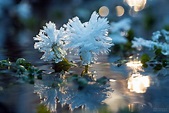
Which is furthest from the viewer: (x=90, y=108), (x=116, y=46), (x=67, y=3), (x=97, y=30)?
(x=67, y=3)

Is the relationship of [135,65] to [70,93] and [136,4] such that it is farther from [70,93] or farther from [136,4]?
[136,4]

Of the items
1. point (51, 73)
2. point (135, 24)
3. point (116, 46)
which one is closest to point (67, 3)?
point (135, 24)

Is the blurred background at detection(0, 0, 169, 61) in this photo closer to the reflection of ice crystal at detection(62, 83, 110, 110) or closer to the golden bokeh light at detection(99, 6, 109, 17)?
the golden bokeh light at detection(99, 6, 109, 17)

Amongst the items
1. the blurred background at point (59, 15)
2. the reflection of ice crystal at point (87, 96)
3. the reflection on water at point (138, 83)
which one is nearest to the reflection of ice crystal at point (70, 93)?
the reflection of ice crystal at point (87, 96)

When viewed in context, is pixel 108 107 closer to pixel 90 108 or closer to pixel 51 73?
pixel 90 108

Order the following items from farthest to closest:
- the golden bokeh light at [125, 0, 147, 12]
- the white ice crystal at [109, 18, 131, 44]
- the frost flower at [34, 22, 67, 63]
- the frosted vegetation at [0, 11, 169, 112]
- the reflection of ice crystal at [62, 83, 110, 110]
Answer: the golden bokeh light at [125, 0, 147, 12] → the white ice crystal at [109, 18, 131, 44] → the frost flower at [34, 22, 67, 63] → the frosted vegetation at [0, 11, 169, 112] → the reflection of ice crystal at [62, 83, 110, 110]

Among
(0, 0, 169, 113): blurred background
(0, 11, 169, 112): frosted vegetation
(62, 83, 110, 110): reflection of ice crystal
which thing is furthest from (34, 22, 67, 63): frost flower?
(0, 0, 169, 113): blurred background
